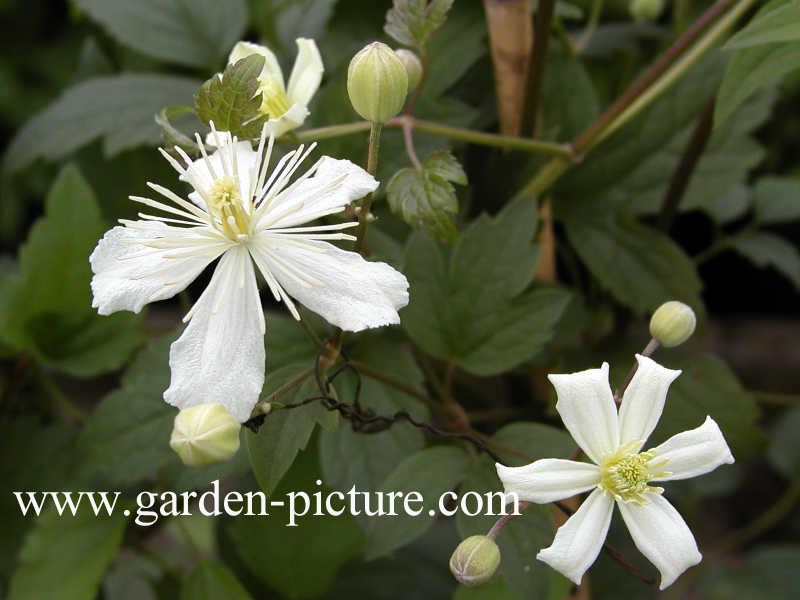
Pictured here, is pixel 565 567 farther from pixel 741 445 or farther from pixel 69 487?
pixel 69 487

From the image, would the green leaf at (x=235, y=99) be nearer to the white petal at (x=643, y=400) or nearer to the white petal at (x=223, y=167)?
the white petal at (x=223, y=167)

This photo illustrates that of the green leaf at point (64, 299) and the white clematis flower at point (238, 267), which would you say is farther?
the green leaf at point (64, 299)

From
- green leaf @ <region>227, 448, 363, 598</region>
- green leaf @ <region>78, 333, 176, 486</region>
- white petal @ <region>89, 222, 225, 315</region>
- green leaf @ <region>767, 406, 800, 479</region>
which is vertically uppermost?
white petal @ <region>89, 222, 225, 315</region>

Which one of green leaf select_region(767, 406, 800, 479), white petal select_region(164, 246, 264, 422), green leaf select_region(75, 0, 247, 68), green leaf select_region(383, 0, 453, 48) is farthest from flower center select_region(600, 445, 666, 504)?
green leaf select_region(767, 406, 800, 479)

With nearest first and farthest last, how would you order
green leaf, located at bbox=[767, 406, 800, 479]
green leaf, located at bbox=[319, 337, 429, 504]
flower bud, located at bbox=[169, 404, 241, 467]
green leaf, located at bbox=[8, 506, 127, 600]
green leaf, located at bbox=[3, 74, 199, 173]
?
flower bud, located at bbox=[169, 404, 241, 467] → green leaf, located at bbox=[319, 337, 429, 504] → green leaf, located at bbox=[8, 506, 127, 600] → green leaf, located at bbox=[3, 74, 199, 173] → green leaf, located at bbox=[767, 406, 800, 479]

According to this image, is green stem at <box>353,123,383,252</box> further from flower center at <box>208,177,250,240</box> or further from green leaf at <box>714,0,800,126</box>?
green leaf at <box>714,0,800,126</box>

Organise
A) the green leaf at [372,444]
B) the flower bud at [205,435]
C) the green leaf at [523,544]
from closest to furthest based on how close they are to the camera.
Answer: the flower bud at [205,435] < the green leaf at [523,544] < the green leaf at [372,444]

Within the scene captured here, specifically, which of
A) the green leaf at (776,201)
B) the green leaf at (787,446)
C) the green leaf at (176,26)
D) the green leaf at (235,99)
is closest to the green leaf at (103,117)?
the green leaf at (176,26)
